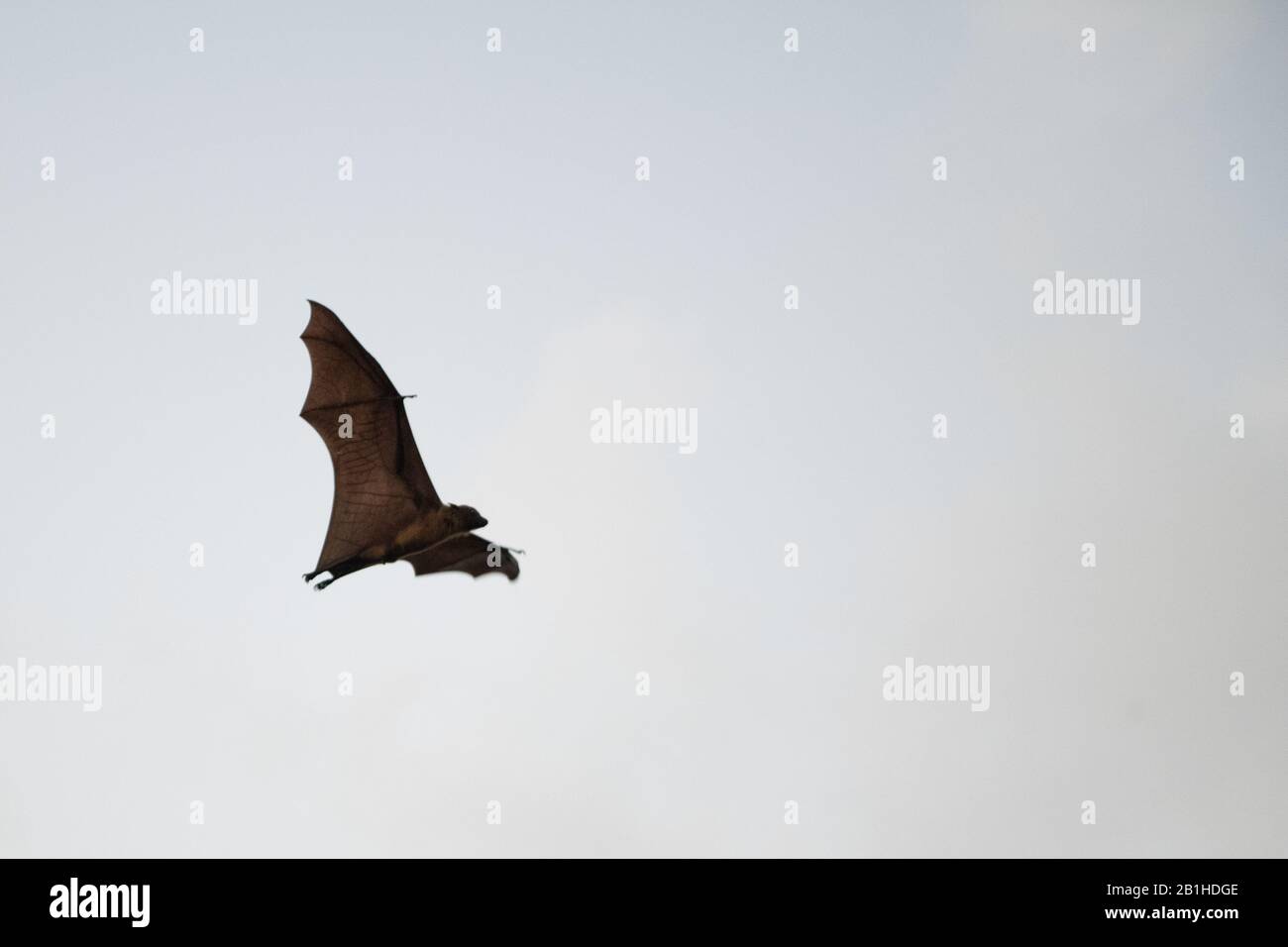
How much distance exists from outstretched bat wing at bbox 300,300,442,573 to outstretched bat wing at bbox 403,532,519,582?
477 mm

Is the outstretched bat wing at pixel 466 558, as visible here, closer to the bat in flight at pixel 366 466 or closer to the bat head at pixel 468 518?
the bat in flight at pixel 366 466

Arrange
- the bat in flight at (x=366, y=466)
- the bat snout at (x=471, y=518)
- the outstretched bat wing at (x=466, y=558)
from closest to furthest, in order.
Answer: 1. the bat snout at (x=471, y=518)
2. the bat in flight at (x=366, y=466)
3. the outstretched bat wing at (x=466, y=558)

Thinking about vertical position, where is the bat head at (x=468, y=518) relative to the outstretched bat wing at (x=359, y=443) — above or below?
below

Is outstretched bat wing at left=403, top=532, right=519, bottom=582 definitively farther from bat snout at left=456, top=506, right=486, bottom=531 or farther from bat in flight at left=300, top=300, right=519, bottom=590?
bat snout at left=456, top=506, right=486, bottom=531

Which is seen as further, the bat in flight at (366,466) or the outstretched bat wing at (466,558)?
the outstretched bat wing at (466,558)

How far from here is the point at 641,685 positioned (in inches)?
502

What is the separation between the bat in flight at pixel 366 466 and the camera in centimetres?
1081

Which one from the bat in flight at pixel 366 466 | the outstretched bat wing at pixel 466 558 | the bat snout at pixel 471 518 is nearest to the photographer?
the bat snout at pixel 471 518

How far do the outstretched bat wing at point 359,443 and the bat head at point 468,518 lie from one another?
1.21 feet

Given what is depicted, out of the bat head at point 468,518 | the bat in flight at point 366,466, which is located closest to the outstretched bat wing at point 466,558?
the bat in flight at point 366,466

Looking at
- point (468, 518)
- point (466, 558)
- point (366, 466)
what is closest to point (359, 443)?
point (366, 466)
